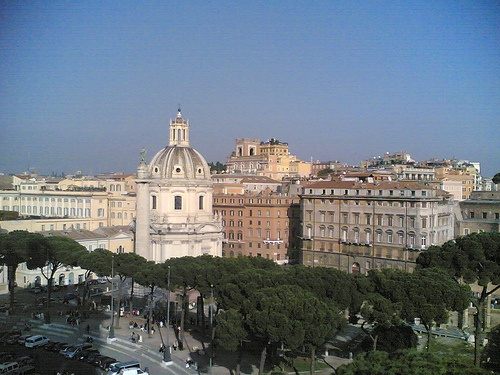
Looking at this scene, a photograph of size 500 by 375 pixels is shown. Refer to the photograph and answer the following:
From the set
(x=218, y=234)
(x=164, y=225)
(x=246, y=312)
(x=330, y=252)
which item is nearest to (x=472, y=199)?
(x=330, y=252)

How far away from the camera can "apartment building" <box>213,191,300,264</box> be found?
63.4 meters

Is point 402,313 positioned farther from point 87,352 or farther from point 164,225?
point 164,225

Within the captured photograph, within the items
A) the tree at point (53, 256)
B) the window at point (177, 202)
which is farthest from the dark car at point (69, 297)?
the window at point (177, 202)

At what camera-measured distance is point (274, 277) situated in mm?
30094

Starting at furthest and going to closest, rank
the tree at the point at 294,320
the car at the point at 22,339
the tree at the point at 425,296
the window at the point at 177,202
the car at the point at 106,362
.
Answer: the window at the point at 177,202 < the car at the point at 22,339 < the car at the point at 106,362 < the tree at the point at 425,296 < the tree at the point at 294,320

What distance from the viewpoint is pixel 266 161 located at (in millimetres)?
108625

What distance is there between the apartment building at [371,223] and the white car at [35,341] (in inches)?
1120

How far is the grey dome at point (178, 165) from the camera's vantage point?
5606 cm

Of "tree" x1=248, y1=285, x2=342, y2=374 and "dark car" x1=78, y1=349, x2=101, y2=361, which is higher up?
"tree" x1=248, y1=285, x2=342, y2=374

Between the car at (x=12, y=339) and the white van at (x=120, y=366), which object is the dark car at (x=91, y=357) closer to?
the white van at (x=120, y=366)

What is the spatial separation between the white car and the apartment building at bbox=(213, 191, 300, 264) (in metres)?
31.7

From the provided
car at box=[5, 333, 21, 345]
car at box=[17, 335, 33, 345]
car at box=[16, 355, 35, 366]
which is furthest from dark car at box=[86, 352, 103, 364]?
car at box=[5, 333, 21, 345]

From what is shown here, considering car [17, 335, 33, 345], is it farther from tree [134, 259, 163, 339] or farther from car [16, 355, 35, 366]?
tree [134, 259, 163, 339]

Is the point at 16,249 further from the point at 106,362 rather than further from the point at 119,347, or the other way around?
the point at 106,362
